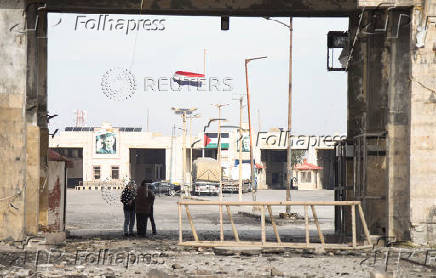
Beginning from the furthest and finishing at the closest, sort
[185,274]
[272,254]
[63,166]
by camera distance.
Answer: [63,166]
[272,254]
[185,274]

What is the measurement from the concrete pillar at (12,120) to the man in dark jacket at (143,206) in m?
5.90

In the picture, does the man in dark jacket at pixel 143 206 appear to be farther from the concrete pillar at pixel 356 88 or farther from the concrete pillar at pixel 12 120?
the concrete pillar at pixel 356 88

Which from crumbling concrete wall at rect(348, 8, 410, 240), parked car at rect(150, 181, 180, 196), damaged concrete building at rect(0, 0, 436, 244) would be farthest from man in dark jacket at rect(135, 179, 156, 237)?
parked car at rect(150, 181, 180, 196)

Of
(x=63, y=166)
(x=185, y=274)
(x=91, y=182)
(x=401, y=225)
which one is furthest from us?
(x=91, y=182)

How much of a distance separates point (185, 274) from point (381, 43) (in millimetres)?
9621

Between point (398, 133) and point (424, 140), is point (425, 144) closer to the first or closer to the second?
point (424, 140)

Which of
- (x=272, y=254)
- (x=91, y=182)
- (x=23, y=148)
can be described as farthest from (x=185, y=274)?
(x=91, y=182)

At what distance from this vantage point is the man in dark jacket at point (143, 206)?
24688 millimetres

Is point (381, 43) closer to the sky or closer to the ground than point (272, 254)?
closer to the sky

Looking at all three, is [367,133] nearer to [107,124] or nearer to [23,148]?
[23,148]

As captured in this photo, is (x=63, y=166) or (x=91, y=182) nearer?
(x=63, y=166)

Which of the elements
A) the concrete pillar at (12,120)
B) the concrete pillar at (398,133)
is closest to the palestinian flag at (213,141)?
the concrete pillar at (398,133)

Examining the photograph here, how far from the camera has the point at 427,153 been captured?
19.2 meters

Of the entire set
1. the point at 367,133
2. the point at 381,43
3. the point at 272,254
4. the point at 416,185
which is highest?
the point at 381,43
